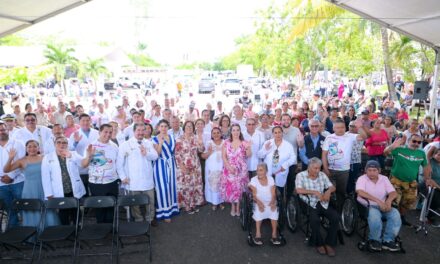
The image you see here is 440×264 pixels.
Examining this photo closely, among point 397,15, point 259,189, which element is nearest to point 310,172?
point 259,189

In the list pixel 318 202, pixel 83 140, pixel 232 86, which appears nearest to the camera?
pixel 318 202

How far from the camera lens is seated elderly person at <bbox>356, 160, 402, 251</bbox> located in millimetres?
4348

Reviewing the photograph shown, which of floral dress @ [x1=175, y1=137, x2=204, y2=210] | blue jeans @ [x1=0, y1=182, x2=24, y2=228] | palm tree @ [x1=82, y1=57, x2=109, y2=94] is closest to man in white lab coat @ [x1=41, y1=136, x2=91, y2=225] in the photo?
blue jeans @ [x1=0, y1=182, x2=24, y2=228]

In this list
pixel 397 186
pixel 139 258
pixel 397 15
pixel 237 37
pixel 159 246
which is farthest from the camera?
pixel 237 37

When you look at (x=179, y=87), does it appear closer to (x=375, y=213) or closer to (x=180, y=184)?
(x=180, y=184)

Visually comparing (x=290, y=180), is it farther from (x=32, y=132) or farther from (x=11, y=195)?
(x=32, y=132)

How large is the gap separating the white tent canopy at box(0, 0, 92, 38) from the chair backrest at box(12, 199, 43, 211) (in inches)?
150

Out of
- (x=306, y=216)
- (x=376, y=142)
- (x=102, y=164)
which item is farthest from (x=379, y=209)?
(x=102, y=164)

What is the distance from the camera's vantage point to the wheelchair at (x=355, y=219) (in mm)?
4424

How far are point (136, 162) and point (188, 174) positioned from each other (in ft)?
3.45

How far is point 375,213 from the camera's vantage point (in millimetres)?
4363

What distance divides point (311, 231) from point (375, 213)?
2.98 ft

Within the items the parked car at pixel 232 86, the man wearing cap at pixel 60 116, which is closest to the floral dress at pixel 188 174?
the man wearing cap at pixel 60 116

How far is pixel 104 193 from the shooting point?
4758 millimetres
